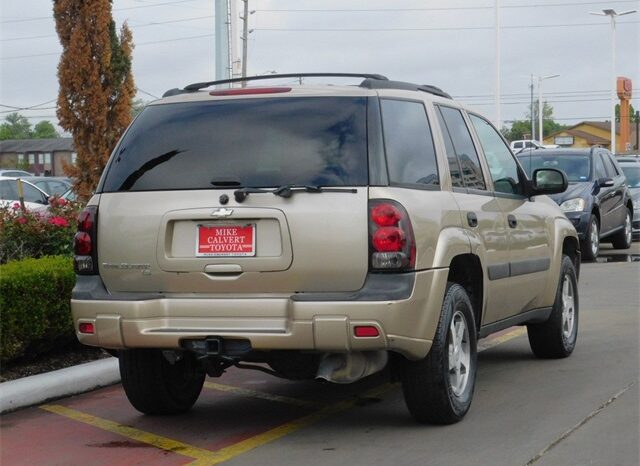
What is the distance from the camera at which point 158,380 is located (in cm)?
682

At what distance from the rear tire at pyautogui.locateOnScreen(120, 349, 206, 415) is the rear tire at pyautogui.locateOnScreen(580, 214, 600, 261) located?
1136 cm

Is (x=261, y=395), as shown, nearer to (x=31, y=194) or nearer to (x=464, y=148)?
(x=464, y=148)

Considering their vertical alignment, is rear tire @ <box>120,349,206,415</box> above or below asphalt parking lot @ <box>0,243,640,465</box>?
above

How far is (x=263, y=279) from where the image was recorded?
584cm

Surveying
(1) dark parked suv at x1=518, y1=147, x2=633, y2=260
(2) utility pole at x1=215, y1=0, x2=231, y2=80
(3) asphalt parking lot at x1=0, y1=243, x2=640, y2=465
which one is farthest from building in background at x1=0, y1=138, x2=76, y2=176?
(3) asphalt parking lot at x1=0, y1=243, x2=640, y2=465

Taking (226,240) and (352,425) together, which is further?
(352,425)

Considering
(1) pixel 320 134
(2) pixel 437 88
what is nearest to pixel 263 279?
(1) pixel 320 134

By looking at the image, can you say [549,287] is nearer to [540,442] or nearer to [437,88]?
[437,88]

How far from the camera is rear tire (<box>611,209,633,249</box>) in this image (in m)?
19.9

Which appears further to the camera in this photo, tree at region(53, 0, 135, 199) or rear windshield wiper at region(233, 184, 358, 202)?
tree at region(53, 0, 135, 199)

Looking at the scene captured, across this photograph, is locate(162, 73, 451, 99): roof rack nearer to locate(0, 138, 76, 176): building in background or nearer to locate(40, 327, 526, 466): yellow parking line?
locate(40, 327, 526, 466): yellow parking line

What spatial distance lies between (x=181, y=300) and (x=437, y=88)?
2.47 metres

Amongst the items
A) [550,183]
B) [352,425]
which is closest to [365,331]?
[352,425]

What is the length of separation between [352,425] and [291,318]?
44.7 inches
